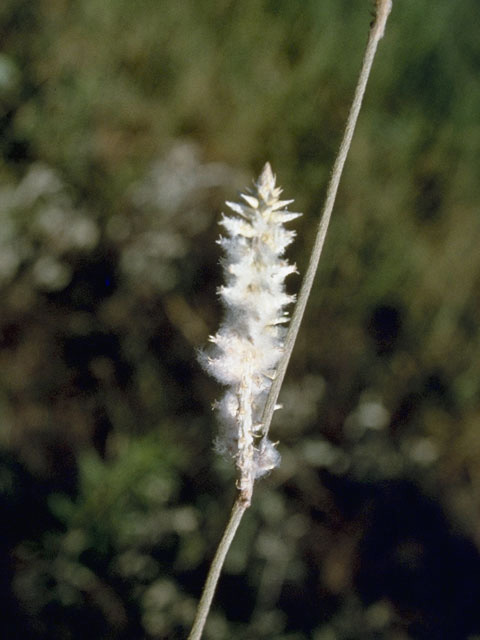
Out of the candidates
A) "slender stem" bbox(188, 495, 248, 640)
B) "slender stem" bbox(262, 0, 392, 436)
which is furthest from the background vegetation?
"slender stem" bbox(262, 0, 392, 436)

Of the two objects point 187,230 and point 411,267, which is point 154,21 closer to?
point 187,230

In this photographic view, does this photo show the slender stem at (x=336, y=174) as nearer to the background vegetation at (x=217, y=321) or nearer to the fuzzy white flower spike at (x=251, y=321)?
the fuzzy white flower spike at (x=251, y=321)

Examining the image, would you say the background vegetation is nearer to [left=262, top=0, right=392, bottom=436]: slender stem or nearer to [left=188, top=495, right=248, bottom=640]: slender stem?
[left=188, top=495, right=248, bottom=640]: slender stem

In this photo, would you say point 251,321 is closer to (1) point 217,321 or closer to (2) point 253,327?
(2) point 253,327

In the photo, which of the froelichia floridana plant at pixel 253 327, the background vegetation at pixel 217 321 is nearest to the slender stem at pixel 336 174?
the froelichia floridana plant at pixel 253 327

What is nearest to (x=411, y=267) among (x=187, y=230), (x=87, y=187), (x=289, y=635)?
(x=187, y=230)

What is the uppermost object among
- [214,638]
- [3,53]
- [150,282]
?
[3,53]
